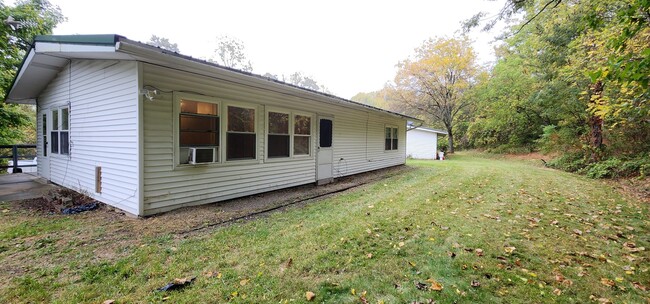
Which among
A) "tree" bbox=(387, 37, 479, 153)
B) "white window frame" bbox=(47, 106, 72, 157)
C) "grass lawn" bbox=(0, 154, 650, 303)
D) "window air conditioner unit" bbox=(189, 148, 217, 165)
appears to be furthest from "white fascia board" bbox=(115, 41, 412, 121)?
"tree" bbox=(387, 37, 479, 153)

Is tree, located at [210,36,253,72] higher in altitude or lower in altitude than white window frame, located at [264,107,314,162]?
higher

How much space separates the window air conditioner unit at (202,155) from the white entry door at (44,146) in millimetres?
5905

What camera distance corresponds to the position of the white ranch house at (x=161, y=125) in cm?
433

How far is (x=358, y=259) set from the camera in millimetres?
2900

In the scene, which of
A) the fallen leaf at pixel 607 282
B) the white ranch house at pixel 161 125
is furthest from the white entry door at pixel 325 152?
the fallen leaf at pixel 607 282

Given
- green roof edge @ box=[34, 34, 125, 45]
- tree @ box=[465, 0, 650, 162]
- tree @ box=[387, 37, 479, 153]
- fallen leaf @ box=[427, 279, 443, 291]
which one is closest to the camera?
fallen leaf @ box=[427, 279, 443, 291]

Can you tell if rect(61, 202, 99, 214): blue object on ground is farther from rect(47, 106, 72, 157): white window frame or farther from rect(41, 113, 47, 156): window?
rect(41, 113, 47, 156): window

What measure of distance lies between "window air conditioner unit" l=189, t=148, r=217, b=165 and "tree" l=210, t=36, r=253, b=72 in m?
36.2

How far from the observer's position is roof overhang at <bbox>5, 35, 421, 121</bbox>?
12.1 ft

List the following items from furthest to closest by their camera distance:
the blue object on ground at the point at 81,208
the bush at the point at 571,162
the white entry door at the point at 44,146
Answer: the bush at the point at 571,162
the white entry door at the point at 44,146
the blue object on ground at the point at 81,208

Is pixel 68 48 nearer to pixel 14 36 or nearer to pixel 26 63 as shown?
pixel 26 63

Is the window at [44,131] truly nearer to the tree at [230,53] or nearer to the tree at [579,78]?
the tree at [579,78]

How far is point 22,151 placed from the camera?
57.4 ft

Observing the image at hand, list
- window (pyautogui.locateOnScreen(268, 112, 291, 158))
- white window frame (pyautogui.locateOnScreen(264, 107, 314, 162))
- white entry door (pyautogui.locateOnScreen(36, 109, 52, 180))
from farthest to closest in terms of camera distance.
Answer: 1. white entry door (pyautogui.locateOnScreen(36, 109, 52, 180))
2. window (pyautogui.locateOnScreen(268, 112, 291, 158))
3. white window frame (pyautogui.locateOnScreen(264, 107, 314, 162))
